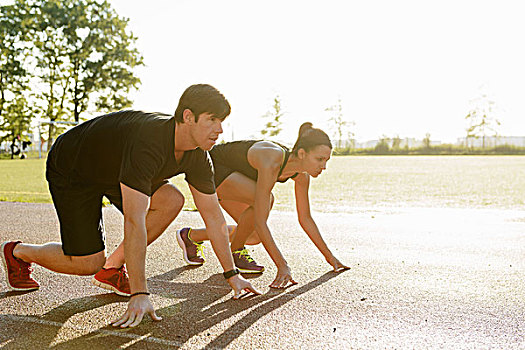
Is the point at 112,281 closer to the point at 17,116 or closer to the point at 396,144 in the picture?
the point at 17,116

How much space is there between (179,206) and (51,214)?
5093 millimetres

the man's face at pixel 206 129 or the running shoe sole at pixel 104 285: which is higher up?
the man's face at pixel 206 129

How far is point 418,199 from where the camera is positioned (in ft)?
37.7

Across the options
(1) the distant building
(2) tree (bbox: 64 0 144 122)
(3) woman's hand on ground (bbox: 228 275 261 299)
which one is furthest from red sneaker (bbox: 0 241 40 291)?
(1) the distant building

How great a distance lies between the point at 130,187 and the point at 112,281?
111 cm

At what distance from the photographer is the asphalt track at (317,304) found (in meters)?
2.82

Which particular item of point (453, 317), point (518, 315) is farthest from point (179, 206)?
point (518, 315)

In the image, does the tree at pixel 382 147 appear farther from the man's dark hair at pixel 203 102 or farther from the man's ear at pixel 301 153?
the man's dark hair at pixel 203 102

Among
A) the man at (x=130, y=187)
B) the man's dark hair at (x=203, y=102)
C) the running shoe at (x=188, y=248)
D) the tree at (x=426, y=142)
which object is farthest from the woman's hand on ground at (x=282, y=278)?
the tree at (x=426, y=142)

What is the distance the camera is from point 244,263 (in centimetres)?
445

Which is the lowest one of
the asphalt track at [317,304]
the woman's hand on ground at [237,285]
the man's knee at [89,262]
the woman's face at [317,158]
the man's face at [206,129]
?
the asphalt track at [317,304]

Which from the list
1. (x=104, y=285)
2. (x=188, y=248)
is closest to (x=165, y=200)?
Answer: (x=104, y=285)

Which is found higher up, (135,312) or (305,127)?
(305,127)

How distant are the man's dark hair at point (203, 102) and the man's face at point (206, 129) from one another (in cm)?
3
